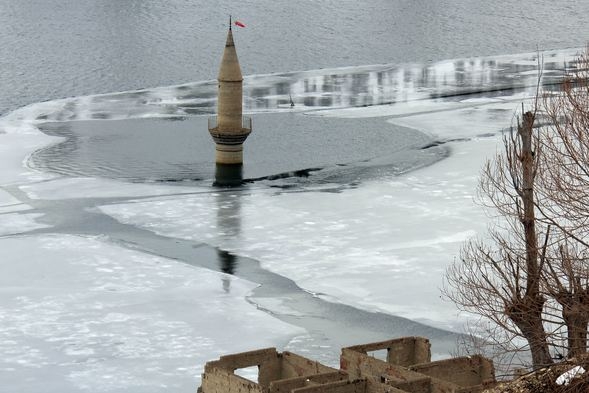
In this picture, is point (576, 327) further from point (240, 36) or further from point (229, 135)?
point (240, 36)

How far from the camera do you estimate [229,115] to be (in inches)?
1969

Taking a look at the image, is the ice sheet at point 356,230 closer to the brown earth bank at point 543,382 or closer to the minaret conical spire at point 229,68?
the brown earth bank at point 543,382

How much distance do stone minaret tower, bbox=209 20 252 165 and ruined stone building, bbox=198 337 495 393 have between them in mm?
25325

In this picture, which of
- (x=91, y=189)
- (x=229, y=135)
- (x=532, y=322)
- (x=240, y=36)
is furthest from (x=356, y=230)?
(x=240, y=36)

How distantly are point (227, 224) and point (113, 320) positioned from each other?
1039 cm

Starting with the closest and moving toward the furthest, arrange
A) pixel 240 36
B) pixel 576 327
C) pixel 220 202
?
pixel 576 327 < pixel 220 202 < pixel 240 36

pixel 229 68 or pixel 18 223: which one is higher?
pixel 229 68

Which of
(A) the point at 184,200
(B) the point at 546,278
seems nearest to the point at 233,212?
(A) the point at 184,200

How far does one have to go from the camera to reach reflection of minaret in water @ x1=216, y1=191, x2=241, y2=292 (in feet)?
112

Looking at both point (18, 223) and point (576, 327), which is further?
point (18, 223)

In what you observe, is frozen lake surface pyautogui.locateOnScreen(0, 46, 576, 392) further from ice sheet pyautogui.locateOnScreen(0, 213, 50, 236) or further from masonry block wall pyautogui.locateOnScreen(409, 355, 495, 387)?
masonry block wall pyautogui.locateOnScreen(409, 355, 495, 387)

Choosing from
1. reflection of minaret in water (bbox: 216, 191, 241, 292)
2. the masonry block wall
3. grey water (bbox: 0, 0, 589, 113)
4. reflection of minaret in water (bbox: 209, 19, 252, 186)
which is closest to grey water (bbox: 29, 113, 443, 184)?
reflection of minaret in water (bbox: 209, 19, 252, 186)

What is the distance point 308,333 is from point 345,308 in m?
2.14

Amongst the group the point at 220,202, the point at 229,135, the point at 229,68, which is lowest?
the point at 220,202
